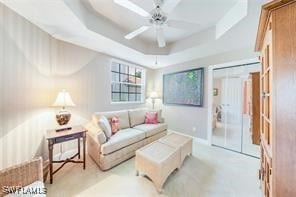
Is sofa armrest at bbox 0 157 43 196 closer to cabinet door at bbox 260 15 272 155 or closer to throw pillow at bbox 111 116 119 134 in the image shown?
throw pillow at bbox 111 116 119 134

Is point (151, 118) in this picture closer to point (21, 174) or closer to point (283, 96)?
point (21, 174)

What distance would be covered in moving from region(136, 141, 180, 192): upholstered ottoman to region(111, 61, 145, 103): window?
2.37 metres

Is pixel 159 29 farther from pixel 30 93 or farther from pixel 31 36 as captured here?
pixel 30 93

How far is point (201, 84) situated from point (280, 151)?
3315 millimetres

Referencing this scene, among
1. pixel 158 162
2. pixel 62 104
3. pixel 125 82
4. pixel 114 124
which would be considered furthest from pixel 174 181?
pixel 125 82

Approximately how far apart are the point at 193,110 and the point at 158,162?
2.70m

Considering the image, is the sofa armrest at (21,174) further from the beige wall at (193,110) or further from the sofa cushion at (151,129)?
the beige wall at (193,110)

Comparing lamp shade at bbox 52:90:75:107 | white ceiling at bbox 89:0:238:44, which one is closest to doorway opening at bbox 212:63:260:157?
white ceiling at bbox 89:0:238:44

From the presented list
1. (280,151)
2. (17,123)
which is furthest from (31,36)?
(280,151)

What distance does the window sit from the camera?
4.42 meters

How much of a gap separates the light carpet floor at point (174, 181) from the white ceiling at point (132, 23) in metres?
2.44

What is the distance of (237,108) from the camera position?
3.59 metres

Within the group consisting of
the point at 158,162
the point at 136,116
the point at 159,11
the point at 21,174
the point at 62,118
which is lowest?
the point at 158,162

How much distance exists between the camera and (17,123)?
209cm
